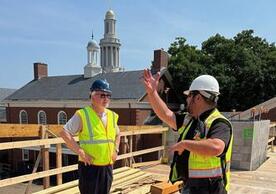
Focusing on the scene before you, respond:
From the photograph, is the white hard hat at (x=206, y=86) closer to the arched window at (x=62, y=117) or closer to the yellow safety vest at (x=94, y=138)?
the yellow safety vest at (x=94, y=138)

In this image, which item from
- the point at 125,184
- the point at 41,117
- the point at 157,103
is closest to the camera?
the point at 157,103

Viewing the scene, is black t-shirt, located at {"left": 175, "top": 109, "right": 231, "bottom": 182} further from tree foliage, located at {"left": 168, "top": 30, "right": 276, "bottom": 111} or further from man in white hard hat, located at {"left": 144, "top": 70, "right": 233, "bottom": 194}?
tree foliage, located at {"left": 168, "top": 30, "right": 276, "bottom": 111}

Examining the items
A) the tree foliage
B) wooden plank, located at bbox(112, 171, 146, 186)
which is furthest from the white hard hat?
the tree foliage

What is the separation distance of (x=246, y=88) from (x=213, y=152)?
24592 millimetres

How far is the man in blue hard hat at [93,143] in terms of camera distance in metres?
3.06

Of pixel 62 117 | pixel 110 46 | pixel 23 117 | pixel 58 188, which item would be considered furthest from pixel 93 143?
pixel 110 46

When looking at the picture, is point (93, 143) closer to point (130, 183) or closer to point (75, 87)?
point (130, 183)

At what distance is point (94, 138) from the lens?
3.11m

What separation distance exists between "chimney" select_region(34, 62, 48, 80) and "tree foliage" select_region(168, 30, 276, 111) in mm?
14956

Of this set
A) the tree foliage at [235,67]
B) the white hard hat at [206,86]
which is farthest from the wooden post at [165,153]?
the tree foliage at [235,67]

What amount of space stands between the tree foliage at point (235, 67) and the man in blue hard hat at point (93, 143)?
22.3m

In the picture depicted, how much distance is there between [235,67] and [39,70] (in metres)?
20.9

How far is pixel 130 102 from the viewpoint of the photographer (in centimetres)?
2358

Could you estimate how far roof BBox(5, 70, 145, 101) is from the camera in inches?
981
